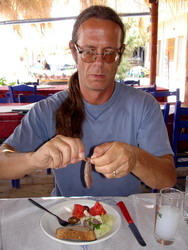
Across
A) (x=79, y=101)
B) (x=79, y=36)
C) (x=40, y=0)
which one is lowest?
(x=79, y=101)

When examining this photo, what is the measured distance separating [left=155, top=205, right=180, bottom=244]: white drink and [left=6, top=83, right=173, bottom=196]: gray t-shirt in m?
0.49

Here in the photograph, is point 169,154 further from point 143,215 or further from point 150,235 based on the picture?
point 150,235

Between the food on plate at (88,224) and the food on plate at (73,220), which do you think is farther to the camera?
the food on plate at (73,220)

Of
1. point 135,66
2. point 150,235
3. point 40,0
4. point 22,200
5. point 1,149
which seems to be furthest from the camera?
point 135,66

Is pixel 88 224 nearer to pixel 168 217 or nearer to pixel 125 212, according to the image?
pixel 125 212

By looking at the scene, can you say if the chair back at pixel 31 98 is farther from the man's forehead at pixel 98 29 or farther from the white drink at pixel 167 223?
the white drink at pixel 167 223

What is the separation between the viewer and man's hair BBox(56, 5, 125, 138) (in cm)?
136

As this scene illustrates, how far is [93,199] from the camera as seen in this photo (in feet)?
3.92

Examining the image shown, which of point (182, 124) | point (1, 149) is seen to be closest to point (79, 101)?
point (1, 149)

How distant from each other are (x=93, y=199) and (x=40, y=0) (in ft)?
20.6

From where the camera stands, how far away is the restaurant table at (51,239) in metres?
0.87

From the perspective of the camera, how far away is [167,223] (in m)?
0.91

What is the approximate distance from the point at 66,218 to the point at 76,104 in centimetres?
69

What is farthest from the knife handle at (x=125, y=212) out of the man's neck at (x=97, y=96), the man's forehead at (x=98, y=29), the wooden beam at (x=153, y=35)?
the wooden beam at (x=153, y=35)
